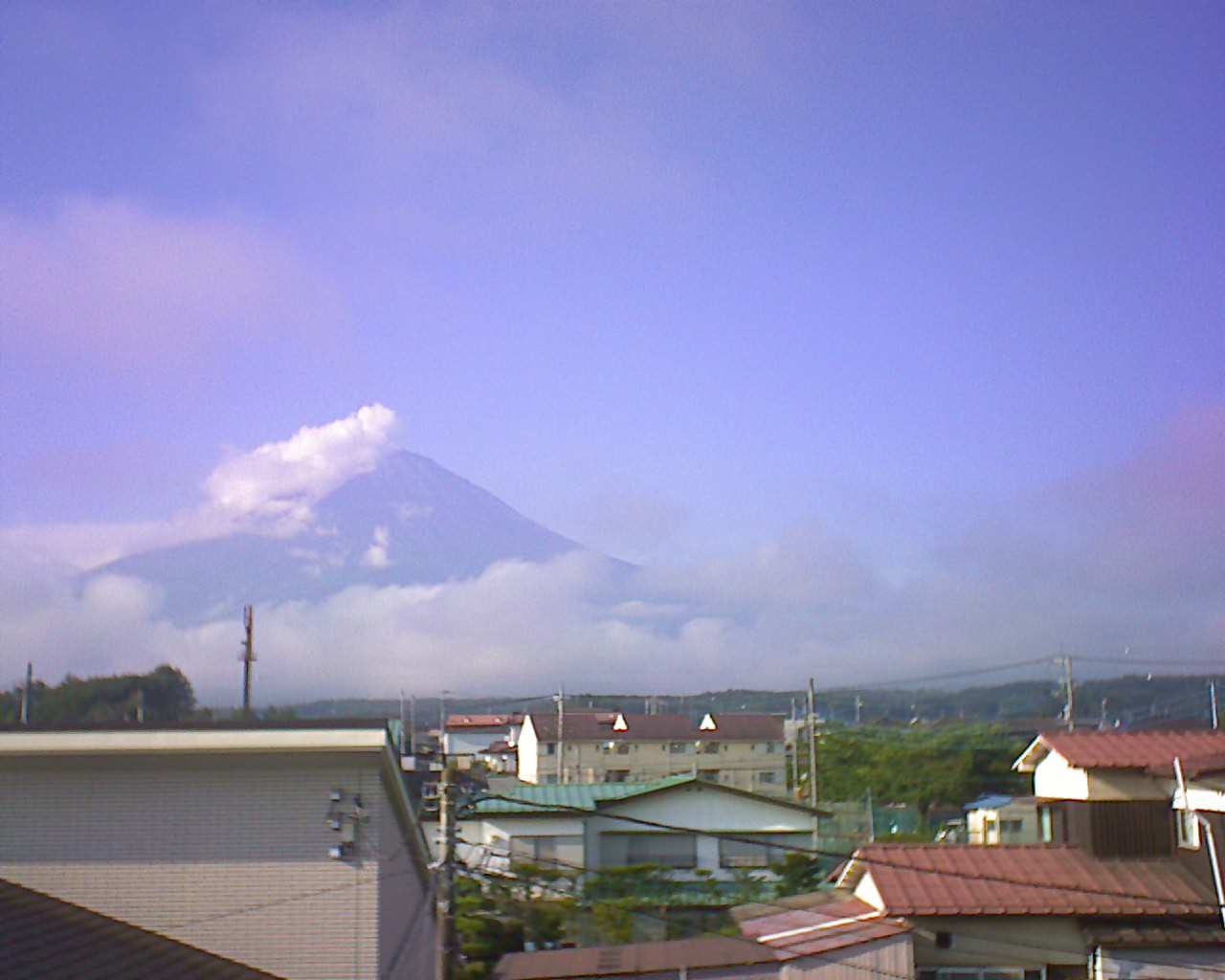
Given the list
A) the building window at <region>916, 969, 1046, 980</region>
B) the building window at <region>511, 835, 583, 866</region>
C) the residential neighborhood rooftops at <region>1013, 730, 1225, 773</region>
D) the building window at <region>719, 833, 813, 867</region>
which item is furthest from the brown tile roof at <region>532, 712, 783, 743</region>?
the building window at <region>916, 969, 1046, 980</region>

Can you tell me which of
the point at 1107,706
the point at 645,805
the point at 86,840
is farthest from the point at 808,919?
the point at 1107,706

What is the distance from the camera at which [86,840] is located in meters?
9.91

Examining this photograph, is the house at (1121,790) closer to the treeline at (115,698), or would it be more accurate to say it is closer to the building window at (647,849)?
the building window at (647,849)

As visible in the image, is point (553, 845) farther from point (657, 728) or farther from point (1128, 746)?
point (657, 728)

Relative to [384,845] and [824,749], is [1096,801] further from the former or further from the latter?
[824,749]

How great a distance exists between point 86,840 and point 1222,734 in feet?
50.1

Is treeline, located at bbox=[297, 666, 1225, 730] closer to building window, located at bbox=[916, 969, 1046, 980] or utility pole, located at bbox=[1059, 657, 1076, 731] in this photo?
utility pole, located at bbox=[1059, 657, 1076, 731]

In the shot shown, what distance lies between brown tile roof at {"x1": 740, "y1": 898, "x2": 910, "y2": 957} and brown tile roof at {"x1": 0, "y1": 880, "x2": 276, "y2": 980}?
23.7 ft

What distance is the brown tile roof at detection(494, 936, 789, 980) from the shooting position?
14.1 m

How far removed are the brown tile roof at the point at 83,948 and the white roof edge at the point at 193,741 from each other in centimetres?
115

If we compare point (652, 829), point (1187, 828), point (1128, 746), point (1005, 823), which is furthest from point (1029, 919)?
point (1005, 823)

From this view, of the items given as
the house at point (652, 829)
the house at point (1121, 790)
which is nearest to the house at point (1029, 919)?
the house at point (1121, 790)

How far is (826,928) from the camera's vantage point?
1486 cm

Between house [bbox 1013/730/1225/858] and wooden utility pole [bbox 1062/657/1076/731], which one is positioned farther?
wooden utility pole [bbox 1062/657/1076/731]
